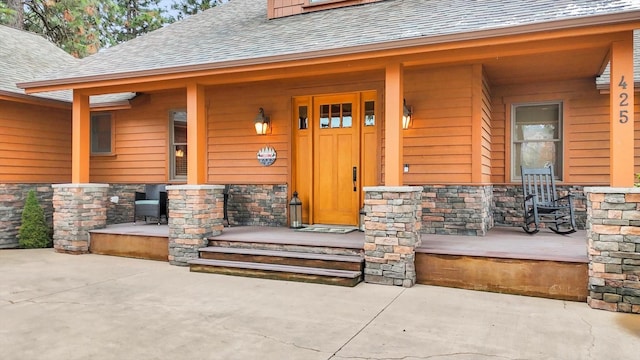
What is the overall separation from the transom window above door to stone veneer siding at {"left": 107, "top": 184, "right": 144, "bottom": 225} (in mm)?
3980

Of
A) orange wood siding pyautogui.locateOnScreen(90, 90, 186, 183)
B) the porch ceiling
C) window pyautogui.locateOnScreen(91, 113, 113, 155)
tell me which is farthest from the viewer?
window pyautogui.locateOnScreen(91, 113, 113, 155)

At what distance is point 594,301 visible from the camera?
13.3 feet

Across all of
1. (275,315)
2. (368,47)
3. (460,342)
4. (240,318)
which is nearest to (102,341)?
(240,318)

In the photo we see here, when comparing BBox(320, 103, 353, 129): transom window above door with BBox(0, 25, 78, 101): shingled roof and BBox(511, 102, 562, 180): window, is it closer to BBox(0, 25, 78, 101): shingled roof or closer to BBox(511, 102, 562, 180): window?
BBox(511, 102, 562, 180): window

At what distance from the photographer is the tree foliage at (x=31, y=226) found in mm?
7613

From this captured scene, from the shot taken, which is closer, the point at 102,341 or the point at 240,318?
the point at 102,341

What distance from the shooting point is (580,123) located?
A: 21.7ft

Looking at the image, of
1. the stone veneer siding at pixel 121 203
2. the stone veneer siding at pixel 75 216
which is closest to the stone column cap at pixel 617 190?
the stone veneer siding at pixel 75 216

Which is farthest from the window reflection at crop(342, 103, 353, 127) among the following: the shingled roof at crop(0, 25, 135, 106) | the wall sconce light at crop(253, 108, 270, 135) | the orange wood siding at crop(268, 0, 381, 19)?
the shingled roof at crop(0, 25, 135, 106)

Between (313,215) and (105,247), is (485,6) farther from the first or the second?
(105,247)

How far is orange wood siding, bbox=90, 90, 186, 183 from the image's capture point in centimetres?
827

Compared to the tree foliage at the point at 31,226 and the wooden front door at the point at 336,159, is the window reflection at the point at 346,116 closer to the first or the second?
the wooden front door at the point at 336,159

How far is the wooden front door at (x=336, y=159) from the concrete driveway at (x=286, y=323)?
2.15 metres

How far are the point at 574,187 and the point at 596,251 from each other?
2.98 m
